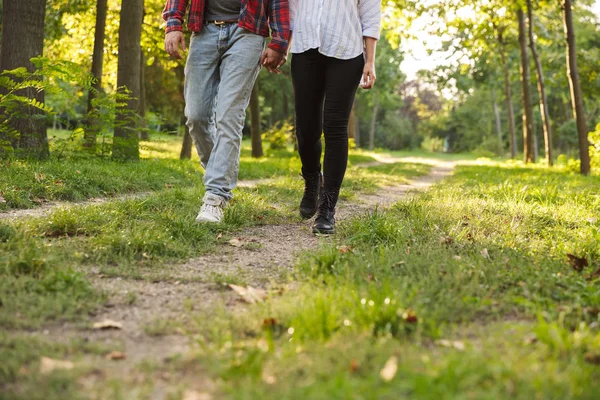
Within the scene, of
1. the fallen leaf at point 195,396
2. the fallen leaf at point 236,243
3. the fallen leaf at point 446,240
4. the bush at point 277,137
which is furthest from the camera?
the bush at point 277,137

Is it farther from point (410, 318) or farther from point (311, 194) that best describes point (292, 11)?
point (410, 318)

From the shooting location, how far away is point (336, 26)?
4195 mm

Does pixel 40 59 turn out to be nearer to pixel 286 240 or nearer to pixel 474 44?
pixel 286 240

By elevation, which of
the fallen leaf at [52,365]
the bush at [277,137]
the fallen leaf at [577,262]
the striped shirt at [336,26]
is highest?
the striped shirt at [336,26]

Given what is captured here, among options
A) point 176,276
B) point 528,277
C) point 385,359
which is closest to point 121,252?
point 176,276

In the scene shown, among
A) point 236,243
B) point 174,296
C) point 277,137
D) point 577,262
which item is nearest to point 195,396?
point 174,296

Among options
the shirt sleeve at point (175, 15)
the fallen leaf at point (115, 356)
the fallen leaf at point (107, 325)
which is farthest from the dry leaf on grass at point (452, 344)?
the shirt sleeve at point (175, 15)

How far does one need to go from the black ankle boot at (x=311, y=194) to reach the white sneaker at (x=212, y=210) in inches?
33.0

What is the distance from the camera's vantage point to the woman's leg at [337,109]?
4.23m

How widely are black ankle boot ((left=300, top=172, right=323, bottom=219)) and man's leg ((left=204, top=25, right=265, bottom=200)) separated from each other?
774 millimetres

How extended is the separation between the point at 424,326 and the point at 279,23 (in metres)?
2.96

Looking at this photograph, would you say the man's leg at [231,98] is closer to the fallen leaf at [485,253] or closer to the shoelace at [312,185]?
the shoelace at [312,185]

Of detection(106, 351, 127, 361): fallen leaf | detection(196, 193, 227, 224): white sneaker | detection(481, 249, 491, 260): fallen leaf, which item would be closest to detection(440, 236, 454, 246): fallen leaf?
detection(481, 249, 491, 260): fallen leaf

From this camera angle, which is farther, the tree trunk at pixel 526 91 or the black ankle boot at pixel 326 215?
the tree trunk at pixel 526 91
